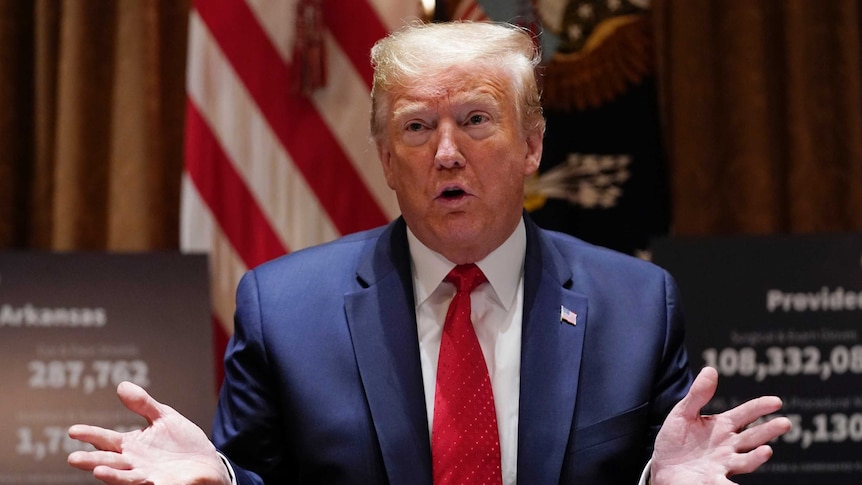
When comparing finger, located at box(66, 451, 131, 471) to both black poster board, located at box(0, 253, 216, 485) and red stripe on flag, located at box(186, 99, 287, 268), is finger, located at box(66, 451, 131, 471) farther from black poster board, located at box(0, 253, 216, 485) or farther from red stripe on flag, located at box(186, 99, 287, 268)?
red stripe on flag, located at box(186, 99, 287, 268)

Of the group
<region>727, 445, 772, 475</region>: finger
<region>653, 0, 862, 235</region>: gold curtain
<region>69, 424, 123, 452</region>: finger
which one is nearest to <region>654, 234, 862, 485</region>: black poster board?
<region>653, 0, 862, 235</region>: gold curtain

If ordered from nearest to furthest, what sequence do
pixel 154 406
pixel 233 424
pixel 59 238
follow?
pixel 154 406 → pixel 233 424 → pixel 59 238

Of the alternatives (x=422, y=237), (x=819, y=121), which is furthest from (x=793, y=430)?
(x=422, y=237)

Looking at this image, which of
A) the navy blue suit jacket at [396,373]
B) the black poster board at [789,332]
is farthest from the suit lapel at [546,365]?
the black poster board at [789,332]

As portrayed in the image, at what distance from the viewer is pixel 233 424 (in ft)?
7.14

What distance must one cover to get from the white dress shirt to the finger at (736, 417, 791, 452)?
0.47 meters

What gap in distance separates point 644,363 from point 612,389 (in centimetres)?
10

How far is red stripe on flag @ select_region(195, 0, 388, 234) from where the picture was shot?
11.7 feet

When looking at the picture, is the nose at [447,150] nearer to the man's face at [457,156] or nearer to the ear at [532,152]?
the man's face at [457,156]

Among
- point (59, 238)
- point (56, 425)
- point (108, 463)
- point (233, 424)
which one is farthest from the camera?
point (59, 238)

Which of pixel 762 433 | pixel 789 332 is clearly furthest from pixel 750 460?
pixel 789 332

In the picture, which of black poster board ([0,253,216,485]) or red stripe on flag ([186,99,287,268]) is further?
red stripe on flag ([186,99,287,268])

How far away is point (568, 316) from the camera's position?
7.34 feet

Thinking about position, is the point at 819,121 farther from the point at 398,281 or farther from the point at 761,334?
the point at 398,281
